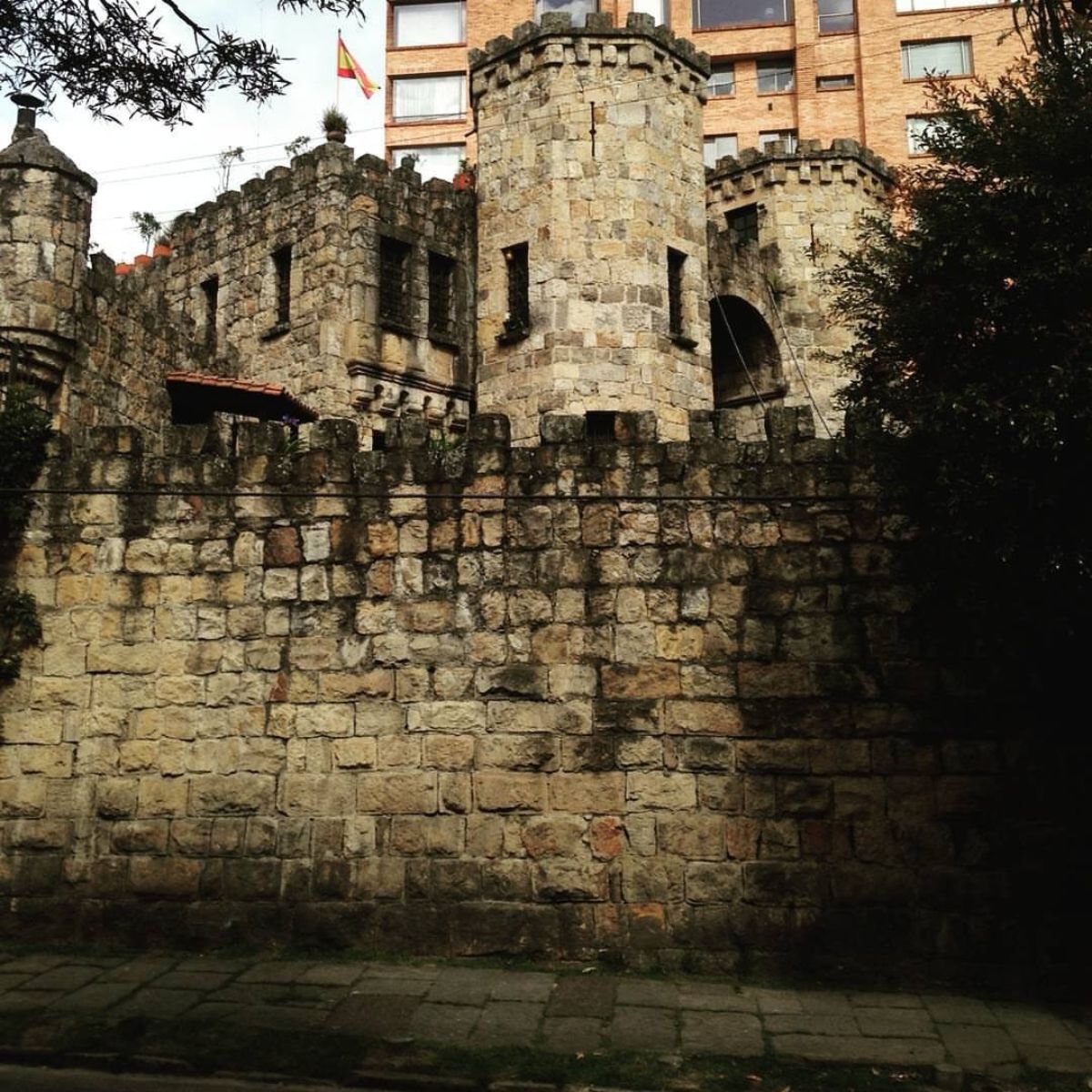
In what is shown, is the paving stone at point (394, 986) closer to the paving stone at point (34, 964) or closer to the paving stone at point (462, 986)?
the paving stone at point (462, 986)

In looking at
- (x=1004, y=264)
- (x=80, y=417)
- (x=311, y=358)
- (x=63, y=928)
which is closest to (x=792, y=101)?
(x=311, y=358)

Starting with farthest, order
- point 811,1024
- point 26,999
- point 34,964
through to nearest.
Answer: point 34,964, point 26,999, point 811,1024

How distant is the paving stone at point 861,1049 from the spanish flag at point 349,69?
30.2 m

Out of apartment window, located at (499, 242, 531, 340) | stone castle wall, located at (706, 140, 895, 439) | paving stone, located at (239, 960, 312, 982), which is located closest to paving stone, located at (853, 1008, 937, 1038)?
paving stone, located at (239, 960, 312, 982)

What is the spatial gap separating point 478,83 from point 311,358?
559 centimetres

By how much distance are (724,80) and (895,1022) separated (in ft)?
116

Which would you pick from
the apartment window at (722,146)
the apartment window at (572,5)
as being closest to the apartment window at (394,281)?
the apartment window at (572,5)

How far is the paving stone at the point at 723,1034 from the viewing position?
23.0 feet

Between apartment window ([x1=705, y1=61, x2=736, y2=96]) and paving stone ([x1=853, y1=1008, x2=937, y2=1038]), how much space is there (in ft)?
114

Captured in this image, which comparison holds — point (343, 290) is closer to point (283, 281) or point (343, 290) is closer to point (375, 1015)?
point (283, 281)

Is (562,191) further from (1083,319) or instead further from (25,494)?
(1083,319)

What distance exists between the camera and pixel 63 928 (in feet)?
30.1

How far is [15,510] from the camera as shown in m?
9.64

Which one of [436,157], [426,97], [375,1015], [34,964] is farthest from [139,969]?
[426,97]
